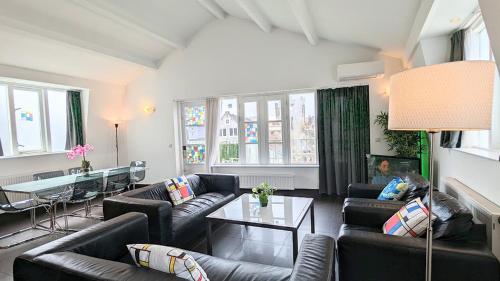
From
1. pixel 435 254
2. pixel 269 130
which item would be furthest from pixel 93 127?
pixel 435 254

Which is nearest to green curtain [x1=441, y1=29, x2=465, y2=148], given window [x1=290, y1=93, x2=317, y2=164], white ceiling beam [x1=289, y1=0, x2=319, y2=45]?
white ceiling beam [x1=289, y1=0, x2=319, y2=45]

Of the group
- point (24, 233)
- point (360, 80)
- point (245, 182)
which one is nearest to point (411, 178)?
point (360, 80)

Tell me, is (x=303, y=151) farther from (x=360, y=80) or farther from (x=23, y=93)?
(x=23, y=93)

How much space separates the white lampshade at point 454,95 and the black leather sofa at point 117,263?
929 mm

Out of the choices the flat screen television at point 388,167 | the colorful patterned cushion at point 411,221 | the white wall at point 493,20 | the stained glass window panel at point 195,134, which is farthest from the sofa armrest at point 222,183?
the white wall at point 493,20

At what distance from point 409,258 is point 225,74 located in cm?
480

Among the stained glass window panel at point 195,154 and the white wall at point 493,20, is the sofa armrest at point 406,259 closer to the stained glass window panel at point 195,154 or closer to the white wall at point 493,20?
the white wall at point 493,20

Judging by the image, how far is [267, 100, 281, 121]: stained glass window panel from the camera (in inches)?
215

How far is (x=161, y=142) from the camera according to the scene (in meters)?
6.25

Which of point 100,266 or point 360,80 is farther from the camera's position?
point 360,80

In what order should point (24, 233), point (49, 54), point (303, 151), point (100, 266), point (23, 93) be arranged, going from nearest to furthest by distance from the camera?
point (100, 266) < point (24, 233) < point (49, 54) < point (23, 93) < point (303, 151)

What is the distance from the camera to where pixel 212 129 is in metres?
5.82

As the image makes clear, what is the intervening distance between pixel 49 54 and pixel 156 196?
3449 millimetres

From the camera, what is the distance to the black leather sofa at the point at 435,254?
1513 mm
